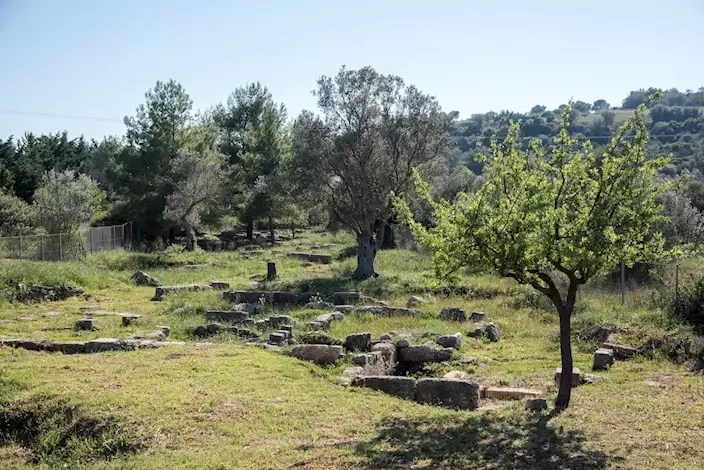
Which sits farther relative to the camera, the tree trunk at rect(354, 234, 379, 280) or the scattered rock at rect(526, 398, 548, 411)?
the tree trunk at rect(354, 234, 379, 280)

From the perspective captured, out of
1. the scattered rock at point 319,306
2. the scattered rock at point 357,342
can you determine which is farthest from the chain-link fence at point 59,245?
the scattered rock at point 357,342

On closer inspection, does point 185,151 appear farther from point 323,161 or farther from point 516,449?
point 516,449

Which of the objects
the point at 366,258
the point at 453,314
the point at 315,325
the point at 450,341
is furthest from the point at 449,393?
the point at 366,258

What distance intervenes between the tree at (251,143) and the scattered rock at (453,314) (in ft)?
90.2

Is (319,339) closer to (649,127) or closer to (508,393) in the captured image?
(508,393)

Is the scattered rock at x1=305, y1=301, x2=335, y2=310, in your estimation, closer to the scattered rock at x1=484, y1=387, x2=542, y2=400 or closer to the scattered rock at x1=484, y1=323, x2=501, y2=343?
the scattered rock at x1=484, y1=323, x2=501, y2=343

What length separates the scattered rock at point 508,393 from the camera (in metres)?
12.0

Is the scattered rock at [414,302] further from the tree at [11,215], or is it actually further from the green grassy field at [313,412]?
the tree at [11,215]

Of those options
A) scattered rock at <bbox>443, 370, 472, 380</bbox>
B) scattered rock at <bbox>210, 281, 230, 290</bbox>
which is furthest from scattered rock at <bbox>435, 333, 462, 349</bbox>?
scattered rock at <bbox>210, 281, 230, 290</bbox>

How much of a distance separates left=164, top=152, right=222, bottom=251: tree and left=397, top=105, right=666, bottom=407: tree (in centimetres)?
3425

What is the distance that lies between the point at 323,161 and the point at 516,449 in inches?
897

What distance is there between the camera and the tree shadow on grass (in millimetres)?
8016

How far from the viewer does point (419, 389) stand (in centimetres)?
1213

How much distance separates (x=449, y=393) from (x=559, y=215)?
13.2 ft
